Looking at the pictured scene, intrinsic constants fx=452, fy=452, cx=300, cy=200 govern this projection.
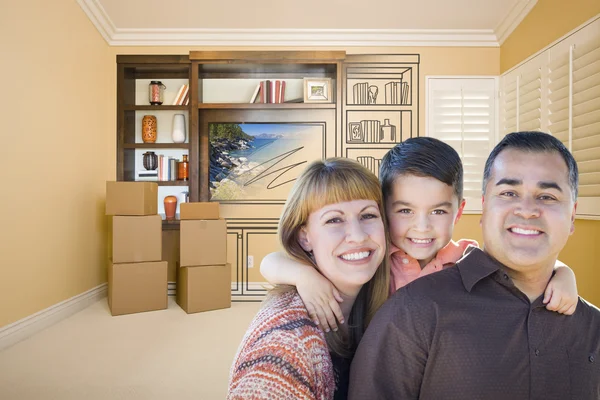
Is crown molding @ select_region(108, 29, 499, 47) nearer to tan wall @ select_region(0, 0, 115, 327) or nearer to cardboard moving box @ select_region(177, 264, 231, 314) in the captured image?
tan wall @ select_region(0, 0, 115, 327)

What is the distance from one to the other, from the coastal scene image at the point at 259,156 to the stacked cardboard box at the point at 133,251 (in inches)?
42.7

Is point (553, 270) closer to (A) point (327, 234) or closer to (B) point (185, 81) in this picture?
(A) point (327, 234)

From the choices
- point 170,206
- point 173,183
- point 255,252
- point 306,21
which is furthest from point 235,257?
point 306,21

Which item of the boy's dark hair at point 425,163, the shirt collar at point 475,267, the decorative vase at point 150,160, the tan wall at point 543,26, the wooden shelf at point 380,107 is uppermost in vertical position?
the tan wall at point 543,26

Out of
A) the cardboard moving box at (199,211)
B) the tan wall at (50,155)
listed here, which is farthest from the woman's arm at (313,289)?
the cardboard moving box at (199,211)

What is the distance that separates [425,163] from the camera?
4.52 ft

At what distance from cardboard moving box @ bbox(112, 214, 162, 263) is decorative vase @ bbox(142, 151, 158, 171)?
951 millimetres

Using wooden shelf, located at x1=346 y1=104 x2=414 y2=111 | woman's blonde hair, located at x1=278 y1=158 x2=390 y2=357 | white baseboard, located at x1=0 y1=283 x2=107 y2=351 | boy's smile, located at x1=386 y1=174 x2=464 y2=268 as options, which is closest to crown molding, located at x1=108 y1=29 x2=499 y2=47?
wooden shelf, located at x1=346 y1=104 x2=414 y2=111

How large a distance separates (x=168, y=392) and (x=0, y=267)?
1531 millimetres

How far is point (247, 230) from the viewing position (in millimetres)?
4992

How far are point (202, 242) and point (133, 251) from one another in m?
0.61

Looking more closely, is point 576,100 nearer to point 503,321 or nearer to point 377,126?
point 377,126

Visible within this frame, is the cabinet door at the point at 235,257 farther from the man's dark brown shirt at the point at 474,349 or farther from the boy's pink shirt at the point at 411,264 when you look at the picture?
the man's dark brown shirt at the point at 474,349

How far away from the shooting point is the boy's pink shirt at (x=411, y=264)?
1459 millimetres
